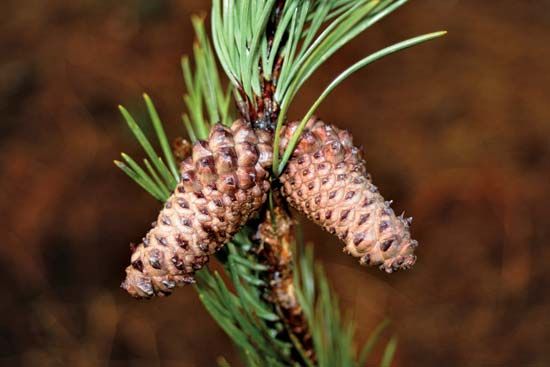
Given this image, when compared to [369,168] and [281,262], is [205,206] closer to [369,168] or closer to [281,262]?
[281,262]

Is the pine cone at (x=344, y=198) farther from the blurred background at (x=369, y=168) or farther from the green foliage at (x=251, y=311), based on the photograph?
the blurred background at (x=369, y=168)

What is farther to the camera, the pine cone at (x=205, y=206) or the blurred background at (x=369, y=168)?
the blurred background at (x=369, y=168)

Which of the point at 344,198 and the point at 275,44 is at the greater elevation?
the point at 275,44

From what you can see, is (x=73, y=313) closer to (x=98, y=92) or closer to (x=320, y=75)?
(x=98, y=92)

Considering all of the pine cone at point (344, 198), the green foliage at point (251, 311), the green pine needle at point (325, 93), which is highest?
the green pine needle at point (325, 93)

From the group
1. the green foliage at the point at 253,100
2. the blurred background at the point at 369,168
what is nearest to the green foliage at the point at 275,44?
the green foliage at the point at 253,100

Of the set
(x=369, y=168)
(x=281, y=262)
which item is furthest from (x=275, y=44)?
(x=369, y=168)
